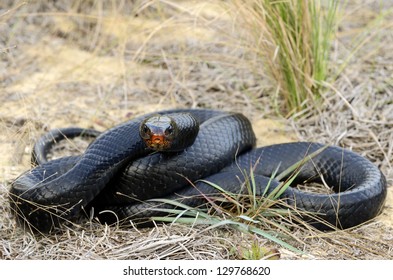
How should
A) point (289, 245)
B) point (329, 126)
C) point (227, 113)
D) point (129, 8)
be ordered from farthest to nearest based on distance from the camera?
point (129, 8) → point (329, 126) → point (227, 113) → point (289, 245)

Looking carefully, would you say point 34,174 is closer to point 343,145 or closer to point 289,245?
point 289,245

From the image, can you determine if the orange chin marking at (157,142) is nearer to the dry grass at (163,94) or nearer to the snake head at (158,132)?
the snake head at (158,132)

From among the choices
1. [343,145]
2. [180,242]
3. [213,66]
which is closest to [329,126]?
[343,145]

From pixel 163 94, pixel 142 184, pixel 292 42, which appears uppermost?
pixel 292 42

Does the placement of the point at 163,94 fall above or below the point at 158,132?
below

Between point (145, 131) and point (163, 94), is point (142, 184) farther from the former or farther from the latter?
point (163, 94)

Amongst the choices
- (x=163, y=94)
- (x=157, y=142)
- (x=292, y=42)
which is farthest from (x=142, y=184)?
(x=163, y=94)

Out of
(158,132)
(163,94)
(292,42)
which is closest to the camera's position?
(158,132)

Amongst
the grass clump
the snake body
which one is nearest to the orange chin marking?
the snake body
